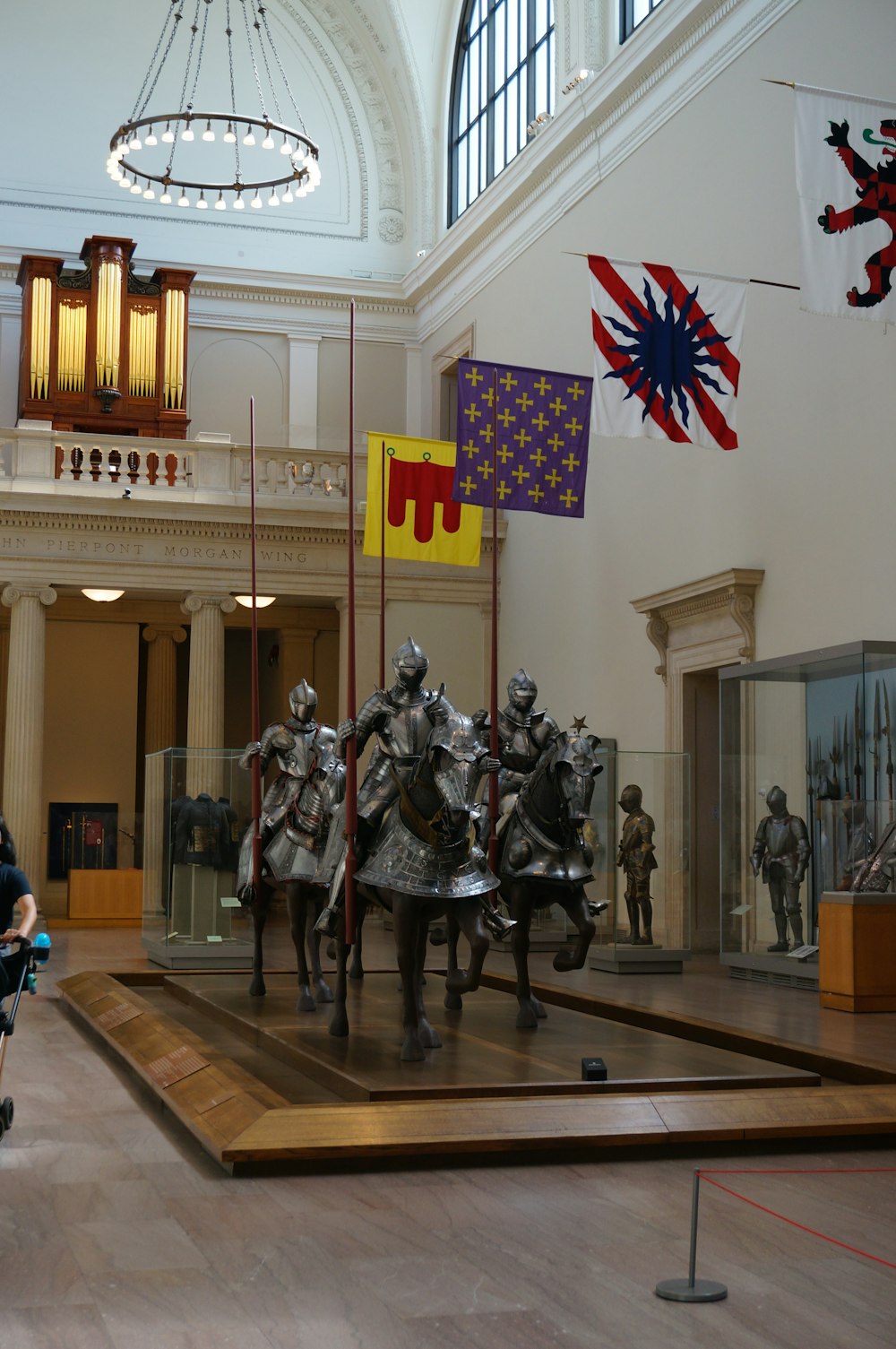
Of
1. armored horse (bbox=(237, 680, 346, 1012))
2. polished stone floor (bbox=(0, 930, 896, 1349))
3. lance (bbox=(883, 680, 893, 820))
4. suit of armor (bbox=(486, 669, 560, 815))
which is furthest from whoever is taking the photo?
lance (bbox=(883, 680, 893, 820))

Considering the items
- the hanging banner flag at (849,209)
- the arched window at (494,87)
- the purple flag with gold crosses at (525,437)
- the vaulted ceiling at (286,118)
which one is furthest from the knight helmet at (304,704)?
the vaulted ceiling at (286,118)

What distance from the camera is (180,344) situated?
22.0m

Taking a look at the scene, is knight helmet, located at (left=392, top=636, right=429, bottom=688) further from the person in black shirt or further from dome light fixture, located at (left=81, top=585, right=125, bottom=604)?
dome light fixture, located at (left=81, top=585, right=125, bottom=604)

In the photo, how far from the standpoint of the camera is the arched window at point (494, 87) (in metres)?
19.4

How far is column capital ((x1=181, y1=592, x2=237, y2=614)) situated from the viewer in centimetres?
1945

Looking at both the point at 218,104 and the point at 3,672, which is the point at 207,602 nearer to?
the point at 3,672

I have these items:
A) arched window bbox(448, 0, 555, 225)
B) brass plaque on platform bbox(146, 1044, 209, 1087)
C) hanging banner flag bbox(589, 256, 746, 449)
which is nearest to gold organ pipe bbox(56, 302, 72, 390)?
arched window bbox(448, 0, 555, 225)

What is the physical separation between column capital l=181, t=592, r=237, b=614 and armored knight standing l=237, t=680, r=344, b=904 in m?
8.92

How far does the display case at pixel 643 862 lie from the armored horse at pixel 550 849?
421 centimetres

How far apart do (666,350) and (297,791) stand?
12.9ft

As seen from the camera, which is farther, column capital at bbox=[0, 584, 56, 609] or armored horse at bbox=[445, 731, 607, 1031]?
column capital at bbox=[0, 584, 56, 609]

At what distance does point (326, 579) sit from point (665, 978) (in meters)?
8.82

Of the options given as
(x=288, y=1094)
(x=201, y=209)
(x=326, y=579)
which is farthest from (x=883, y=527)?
(x=201, y=209)

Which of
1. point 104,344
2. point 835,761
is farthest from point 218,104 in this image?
point 835,761
